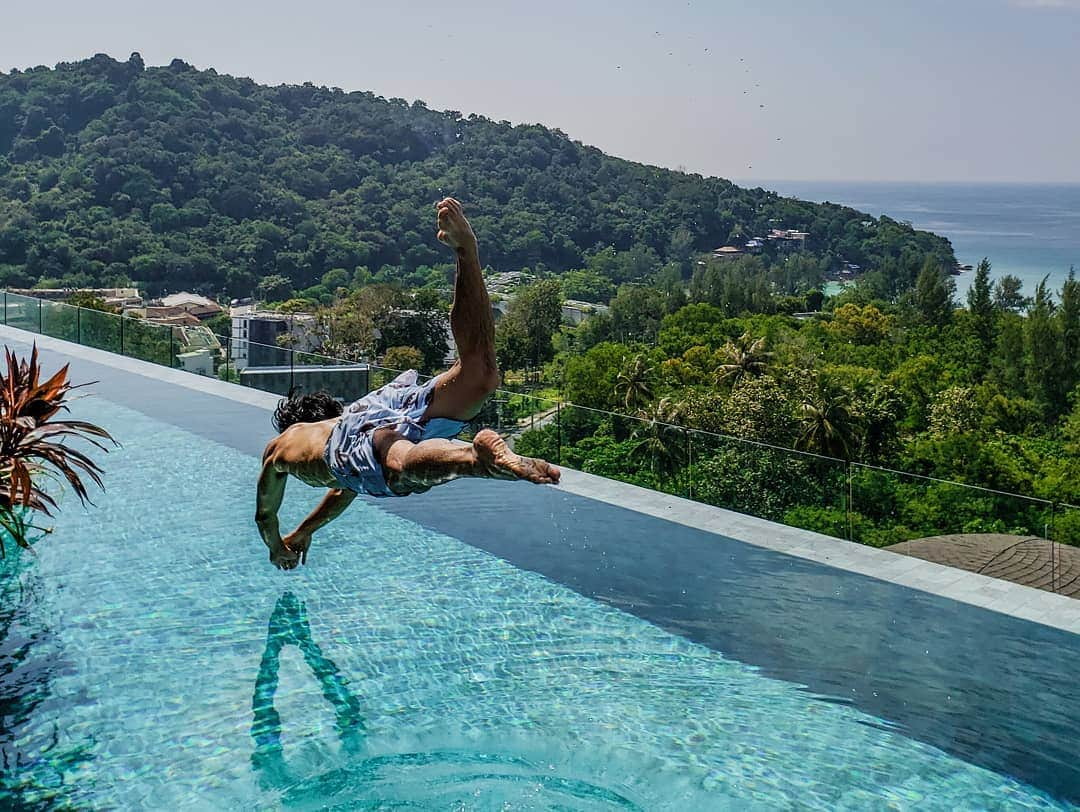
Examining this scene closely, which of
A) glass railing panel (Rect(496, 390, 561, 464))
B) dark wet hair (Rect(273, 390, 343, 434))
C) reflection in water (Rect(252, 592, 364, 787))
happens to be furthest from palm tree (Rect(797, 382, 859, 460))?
dark wet hair (Rect(273, 390, 343, 434))

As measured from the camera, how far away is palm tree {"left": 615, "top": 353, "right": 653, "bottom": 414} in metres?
51.4

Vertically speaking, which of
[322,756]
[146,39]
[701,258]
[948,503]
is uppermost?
[146,39]

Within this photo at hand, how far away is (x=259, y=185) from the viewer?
71.1 m

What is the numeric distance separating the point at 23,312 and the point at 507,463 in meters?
15.8

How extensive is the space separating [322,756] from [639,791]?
1.32 meters

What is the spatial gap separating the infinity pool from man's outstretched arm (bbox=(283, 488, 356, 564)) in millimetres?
772

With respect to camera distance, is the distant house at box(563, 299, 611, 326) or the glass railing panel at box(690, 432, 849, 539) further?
the distant house at box(563, 299, 611, 326)

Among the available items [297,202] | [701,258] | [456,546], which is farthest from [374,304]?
[456,546]

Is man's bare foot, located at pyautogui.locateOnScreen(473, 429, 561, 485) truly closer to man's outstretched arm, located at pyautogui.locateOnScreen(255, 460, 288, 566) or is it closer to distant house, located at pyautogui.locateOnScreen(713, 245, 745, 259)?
man's outstretched arm, located at pyautogui.locateOnScreen(255, 460, 288, 566)

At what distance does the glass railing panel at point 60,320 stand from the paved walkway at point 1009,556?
11983 millimetres

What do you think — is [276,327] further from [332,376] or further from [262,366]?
[332,376]

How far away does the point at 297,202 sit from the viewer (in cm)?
7162

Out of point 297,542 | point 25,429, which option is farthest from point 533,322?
point 297,542

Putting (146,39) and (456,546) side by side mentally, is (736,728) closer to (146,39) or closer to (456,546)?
(456,546)
